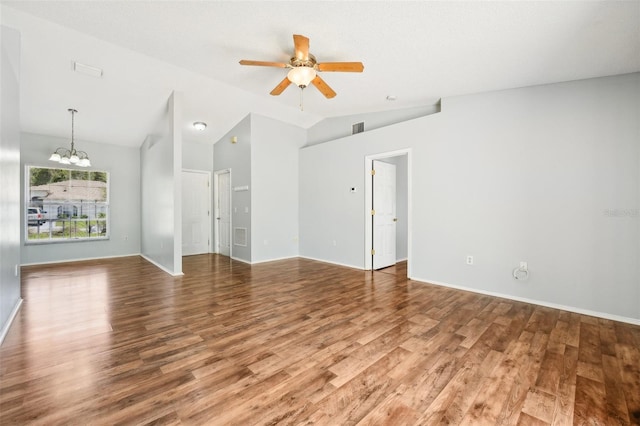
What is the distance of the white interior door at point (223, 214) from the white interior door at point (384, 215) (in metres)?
3.70

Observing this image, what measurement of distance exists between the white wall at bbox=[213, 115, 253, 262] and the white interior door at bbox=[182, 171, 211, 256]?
89cm

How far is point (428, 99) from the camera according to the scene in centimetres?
436

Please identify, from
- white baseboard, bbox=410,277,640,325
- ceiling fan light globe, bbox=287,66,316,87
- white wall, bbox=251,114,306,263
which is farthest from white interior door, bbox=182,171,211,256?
white baseboard, bbox=410,277,640,325

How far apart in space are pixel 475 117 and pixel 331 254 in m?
3.66

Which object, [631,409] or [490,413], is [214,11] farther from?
[631,409]

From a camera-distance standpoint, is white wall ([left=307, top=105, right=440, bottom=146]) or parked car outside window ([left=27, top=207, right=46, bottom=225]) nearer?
white wall ([left=307, top=105, right=440, bottom=146])

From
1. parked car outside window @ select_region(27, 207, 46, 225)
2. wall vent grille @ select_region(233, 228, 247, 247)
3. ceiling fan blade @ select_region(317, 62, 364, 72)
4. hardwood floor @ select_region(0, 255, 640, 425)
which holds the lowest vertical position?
hardwood floor @ select_region(0, 255, 640, 425)

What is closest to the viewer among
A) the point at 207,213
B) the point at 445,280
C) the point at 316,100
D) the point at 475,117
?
the point at 475,117

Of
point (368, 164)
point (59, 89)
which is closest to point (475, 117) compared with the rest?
point (368, 164)

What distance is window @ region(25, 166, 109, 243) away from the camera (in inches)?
230

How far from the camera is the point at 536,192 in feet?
11.2

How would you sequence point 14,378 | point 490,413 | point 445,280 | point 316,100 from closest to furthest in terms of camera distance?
point 490,413
point 14,378
point 445,280
point 316,100

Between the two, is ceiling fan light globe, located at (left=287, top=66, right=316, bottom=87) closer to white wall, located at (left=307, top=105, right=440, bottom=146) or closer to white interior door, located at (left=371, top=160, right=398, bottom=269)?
white wall, located at (left=307, top=105, right=440, bottom=146)

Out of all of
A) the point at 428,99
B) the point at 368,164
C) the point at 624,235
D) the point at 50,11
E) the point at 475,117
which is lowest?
the point at 624,235
